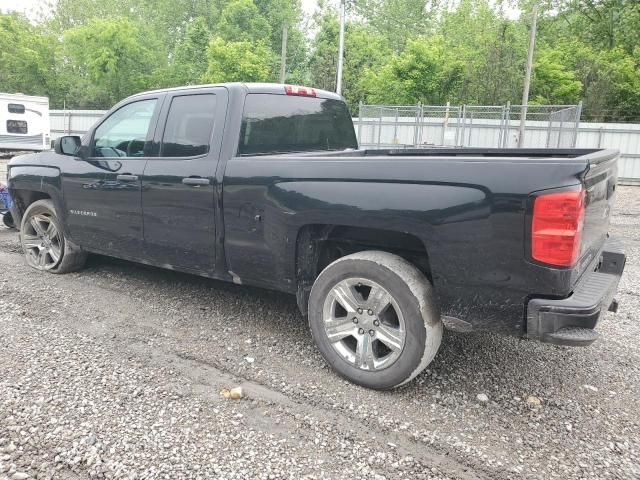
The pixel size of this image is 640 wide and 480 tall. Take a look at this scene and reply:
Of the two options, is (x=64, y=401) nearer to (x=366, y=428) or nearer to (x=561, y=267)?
(x=366, y=428)

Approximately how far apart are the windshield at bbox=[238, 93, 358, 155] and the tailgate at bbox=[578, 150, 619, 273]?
7.25 feet

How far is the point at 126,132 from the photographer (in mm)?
4773

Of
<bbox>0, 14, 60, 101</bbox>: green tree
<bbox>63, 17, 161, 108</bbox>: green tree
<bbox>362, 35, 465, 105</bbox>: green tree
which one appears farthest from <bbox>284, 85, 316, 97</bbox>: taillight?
<bbox>0, 14, 60, 101</bbox>: green tree

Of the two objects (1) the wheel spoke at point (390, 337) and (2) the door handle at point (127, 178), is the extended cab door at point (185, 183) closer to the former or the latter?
(2) the door handle at point (127, 178)

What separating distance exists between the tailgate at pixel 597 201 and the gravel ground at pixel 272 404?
0.89 meters

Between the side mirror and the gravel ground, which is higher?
the side mirror

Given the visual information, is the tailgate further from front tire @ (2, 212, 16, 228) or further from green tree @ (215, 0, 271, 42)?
green tree @ (215, 0, 271, 42)

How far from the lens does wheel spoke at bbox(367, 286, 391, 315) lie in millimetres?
3223

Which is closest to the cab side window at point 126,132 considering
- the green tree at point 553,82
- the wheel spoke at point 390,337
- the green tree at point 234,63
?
the wheel spoke at point 390,337

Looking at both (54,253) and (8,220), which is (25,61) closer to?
(8,220)

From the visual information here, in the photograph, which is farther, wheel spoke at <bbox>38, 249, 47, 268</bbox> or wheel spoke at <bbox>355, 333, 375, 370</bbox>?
wheel spoke at <bbox>38, 249, 47, 268</bbox>

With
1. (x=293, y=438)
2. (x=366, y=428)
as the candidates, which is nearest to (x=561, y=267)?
(x=366, y=428)

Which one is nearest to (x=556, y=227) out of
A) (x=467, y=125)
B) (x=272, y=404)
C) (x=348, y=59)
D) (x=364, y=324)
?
(x=364, y=324)

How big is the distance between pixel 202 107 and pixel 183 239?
103cm
